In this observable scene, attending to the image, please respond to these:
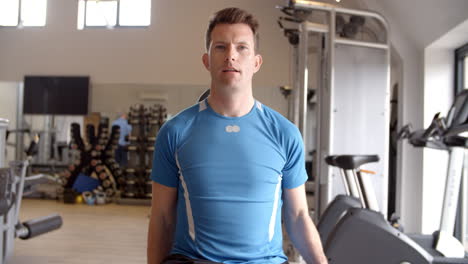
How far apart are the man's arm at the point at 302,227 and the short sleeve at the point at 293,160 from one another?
3 cm

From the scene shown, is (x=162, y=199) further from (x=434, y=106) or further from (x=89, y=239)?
(x=89, y=239)

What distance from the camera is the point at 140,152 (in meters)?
8.16

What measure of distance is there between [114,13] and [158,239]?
26.7 ft

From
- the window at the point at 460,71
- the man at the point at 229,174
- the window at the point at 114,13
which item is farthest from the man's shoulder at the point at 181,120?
the window at the point at 114,13

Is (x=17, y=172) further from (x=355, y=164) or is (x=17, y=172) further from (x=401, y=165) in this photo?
(x=401, y=165)

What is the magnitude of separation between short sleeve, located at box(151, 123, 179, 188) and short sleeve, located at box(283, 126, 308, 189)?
1.02ft

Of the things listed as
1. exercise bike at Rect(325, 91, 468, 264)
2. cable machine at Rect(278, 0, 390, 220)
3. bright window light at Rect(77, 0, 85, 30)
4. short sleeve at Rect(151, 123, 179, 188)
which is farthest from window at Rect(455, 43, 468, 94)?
bright window light at Rect(77, 0, 85, 30)

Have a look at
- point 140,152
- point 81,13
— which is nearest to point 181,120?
point 140,152

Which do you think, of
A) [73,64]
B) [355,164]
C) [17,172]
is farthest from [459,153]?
[73,64]

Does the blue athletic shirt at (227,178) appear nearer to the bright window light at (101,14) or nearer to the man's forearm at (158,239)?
the man's forearm at (158,239)

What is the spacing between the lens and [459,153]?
9.62 ft

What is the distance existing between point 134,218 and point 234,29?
5717 millimetres

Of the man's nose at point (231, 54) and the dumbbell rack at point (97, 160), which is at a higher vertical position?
the man's nose at point (231, 54)

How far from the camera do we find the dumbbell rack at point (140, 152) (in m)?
8.04
